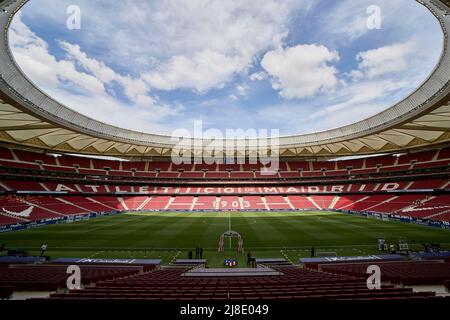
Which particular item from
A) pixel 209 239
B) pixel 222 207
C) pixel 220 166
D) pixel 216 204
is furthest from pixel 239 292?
pixel 220 166

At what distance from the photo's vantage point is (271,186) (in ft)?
203

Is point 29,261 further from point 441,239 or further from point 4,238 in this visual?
point 441,239

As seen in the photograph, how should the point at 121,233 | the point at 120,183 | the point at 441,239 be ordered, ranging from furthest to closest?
the point at 120,183 < the point at 121,233 < the point at 441,239

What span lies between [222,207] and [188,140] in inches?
664

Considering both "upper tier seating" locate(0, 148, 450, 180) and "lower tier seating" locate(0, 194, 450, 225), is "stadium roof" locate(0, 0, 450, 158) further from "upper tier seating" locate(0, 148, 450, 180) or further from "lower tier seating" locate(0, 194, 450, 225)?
"lower tier seating" locate(0, 194, 450, 225)

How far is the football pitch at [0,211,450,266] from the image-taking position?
21375 millimetres

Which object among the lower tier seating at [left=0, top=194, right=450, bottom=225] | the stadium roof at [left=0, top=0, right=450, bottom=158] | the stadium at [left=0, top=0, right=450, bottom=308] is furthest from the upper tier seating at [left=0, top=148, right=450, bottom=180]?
the lower tier seating at [left=0, top=194, right=450, bottom=225]

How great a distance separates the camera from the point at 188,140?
5312 centimetres

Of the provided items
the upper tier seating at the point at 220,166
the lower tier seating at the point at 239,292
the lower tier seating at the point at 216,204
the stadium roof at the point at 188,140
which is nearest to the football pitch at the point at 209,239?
the lower tier seating at the point at 216,204

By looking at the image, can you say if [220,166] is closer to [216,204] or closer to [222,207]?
[216,204]

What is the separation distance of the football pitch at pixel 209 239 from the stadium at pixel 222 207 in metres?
0.24

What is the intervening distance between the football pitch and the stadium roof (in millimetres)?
14619

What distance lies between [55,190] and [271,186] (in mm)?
47575
